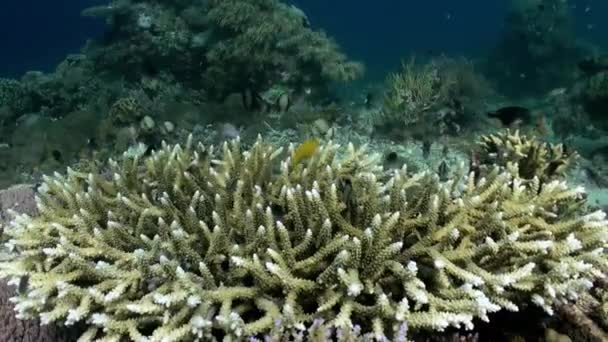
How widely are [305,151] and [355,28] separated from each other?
8384 centimetres

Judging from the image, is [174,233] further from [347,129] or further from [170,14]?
[170,14]

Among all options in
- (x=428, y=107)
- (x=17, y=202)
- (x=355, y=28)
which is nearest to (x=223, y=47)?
(x=428, y=107)

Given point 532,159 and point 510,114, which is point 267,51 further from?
point 532,159

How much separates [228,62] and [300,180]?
10.0m

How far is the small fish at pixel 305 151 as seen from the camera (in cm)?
424

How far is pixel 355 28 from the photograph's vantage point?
84.9 m

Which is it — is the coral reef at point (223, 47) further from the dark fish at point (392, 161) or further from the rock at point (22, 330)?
the rock at point (22, 330)

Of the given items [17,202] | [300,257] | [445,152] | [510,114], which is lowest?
[300,257]

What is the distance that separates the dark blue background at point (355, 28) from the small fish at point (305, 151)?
95.5ft

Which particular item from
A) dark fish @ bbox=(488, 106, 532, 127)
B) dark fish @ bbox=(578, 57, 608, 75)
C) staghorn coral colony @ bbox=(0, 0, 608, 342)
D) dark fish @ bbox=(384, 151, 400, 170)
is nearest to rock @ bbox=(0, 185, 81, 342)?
staghorn coral colony @ bbox=(0, 0, 608, 342)

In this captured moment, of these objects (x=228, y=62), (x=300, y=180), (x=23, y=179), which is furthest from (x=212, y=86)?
(x=300, y=180)

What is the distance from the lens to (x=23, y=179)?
10188 millimetres

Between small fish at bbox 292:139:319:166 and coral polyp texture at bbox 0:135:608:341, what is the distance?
0.21 m

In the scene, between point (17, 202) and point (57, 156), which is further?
point (57, 156)
